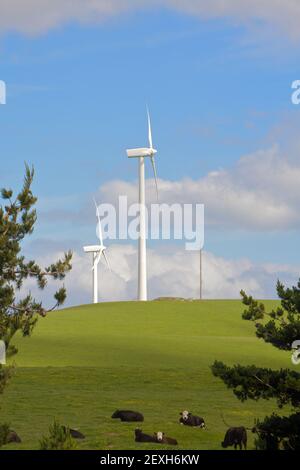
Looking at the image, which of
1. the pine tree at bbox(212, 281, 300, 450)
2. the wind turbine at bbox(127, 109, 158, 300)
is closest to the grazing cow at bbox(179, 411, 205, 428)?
the pine tree at bbox(212, 281, 300, 450)

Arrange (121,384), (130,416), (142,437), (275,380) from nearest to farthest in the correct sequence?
(275,380)
(142,437)
(130,416)
(121,384)

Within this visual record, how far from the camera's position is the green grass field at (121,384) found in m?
33.0

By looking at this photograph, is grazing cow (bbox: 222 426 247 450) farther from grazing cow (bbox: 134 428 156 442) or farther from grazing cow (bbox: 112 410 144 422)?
grazing cow (bbox: 112 410 144 422)

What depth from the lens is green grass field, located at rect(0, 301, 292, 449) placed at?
1298 inches

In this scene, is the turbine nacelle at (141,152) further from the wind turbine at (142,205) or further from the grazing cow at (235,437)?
the grazing cow at (235,437)

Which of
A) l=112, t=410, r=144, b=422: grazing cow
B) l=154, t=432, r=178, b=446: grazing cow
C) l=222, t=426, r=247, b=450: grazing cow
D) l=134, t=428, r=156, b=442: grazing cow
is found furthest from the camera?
l=112, t=410, r=144, b=422: grazing cow

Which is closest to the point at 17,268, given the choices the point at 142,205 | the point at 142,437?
the point at 142,437

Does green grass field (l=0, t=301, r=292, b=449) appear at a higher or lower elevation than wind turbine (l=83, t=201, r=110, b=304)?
lower

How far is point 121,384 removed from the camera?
4722cm

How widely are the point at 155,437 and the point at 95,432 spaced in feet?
10.5

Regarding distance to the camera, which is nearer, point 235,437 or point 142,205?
point 235,437

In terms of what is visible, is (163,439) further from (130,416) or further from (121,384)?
(121,384)
